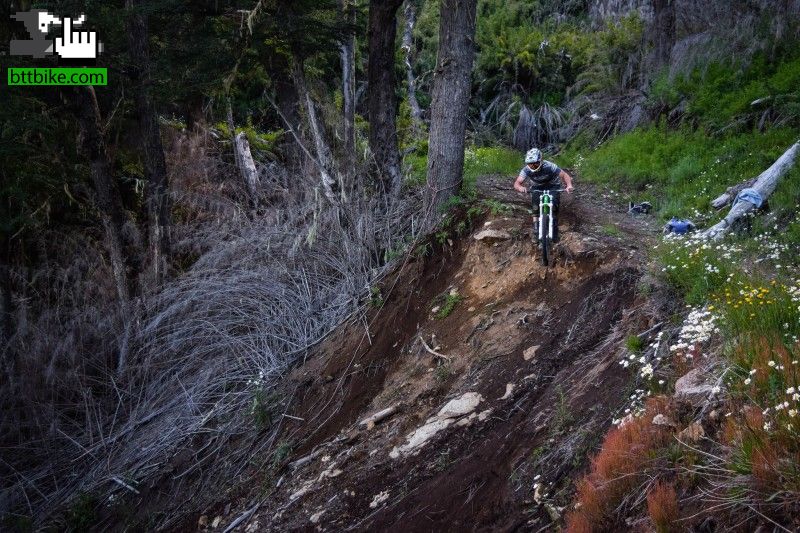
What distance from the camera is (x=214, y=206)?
11156 mm

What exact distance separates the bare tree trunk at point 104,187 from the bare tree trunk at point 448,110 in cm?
504

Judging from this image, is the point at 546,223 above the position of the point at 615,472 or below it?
above

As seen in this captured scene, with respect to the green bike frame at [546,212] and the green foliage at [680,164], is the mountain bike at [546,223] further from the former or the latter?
the green foliage at [680,164]

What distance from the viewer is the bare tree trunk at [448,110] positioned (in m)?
8.17

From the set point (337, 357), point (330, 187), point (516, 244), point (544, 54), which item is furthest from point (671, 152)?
point (544, 54)

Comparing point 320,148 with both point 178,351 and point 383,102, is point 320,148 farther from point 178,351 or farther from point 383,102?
point 178,351

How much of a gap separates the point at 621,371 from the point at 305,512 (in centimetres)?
299

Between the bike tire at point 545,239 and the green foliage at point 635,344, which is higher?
the bike tire at point 545,239

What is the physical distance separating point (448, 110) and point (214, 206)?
5.14 m

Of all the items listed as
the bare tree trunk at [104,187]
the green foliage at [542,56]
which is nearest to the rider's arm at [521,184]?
the bare tree trunk at [104,187]

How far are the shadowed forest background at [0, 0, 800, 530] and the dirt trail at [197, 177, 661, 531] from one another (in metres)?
0.75

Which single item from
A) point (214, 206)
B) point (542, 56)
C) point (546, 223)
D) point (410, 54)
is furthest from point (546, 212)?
point (410, 54)

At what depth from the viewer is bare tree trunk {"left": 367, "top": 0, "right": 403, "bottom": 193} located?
31.8 feet

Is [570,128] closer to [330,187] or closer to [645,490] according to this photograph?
[330,187]
